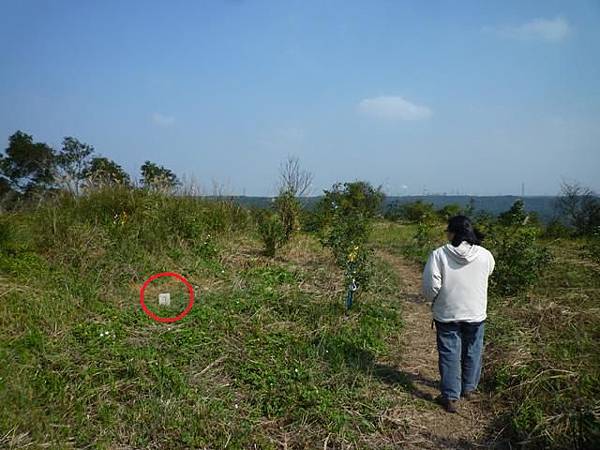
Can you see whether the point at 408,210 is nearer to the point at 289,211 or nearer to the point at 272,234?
the point at 289,211

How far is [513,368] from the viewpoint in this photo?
9.85 ft

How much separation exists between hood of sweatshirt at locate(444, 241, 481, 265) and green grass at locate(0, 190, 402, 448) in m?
1.19

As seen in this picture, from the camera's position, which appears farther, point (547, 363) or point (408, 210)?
point (408, 210)

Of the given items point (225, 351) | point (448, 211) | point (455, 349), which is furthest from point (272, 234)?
point (448, 211)

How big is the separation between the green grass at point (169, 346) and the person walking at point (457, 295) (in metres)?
0.50

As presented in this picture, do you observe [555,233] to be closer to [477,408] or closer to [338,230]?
[338,230]

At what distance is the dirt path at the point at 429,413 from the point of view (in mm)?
2432

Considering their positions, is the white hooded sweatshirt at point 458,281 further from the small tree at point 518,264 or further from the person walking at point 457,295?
the small tree at point 518,264

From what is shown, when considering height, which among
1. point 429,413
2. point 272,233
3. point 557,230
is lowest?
point 429,413

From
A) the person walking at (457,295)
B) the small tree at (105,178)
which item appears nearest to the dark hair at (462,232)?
the person walking at (457,295)

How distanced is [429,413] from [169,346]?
7.30 feet

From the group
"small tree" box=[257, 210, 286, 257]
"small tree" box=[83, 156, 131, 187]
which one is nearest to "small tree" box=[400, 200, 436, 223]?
"small tree" box=[257, 210, 286, 257]

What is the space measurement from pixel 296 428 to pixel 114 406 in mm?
1265

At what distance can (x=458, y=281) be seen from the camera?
104 inches
